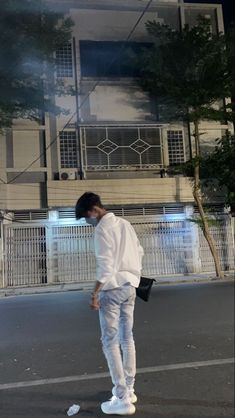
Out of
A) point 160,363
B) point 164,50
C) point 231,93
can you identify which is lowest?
point 160,363

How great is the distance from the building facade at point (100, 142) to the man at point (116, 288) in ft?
0.18

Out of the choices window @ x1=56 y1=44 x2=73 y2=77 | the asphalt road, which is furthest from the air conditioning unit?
the asphalt road

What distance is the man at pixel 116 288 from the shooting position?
1.51 metres

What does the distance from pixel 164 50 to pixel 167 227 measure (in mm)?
627

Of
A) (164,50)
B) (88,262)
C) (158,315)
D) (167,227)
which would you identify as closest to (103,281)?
(88,262)

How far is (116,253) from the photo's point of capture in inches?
61.7

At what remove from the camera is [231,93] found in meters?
1.60

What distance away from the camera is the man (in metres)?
1.51

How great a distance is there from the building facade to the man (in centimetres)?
6

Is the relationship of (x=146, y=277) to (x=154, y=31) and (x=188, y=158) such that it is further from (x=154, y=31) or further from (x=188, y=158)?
(x=154, y=31)

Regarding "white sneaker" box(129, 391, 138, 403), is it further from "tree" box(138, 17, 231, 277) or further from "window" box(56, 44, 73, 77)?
"window" box(56, 44, 73, 77)

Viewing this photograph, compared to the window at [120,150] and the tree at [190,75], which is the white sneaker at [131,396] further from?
the window at [120,150]

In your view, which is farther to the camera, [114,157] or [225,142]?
[225,142]

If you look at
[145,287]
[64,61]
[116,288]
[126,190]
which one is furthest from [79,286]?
[64,61]
